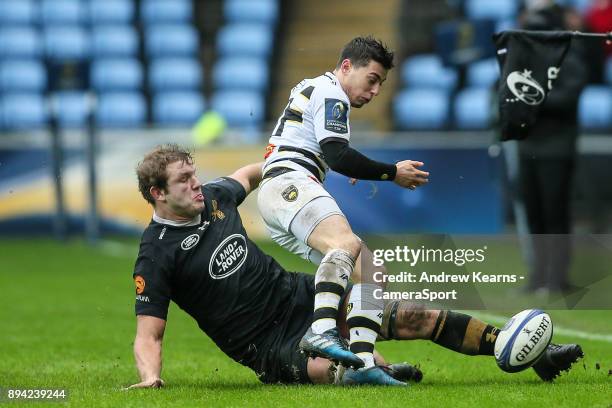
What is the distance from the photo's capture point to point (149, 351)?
6.53 m

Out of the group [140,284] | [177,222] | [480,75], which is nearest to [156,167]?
[177,222]

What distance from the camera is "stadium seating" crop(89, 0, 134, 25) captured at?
74.6 ft

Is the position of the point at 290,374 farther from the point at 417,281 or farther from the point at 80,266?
the point at 80,266

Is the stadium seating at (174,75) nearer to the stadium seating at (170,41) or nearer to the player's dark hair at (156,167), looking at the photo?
the stadium seating at (170,41)

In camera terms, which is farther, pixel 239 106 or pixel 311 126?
pixel 239 106

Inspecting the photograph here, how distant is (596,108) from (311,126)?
1258 centimetres

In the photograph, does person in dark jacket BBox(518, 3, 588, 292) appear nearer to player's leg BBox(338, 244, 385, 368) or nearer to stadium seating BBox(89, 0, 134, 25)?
player's leg BBox(338, 244, 385, 368)

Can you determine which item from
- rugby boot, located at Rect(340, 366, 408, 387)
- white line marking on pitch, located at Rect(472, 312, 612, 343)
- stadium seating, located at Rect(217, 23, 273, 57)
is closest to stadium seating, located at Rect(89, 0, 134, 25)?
stadium seating, located at Rect(217, 23, 273, 57)

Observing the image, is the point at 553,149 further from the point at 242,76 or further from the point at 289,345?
the point at 242,76

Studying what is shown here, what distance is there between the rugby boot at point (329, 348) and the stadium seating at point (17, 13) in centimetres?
1732

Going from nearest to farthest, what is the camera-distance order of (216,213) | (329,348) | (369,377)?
(329,348) < (369,377) < (216,213)

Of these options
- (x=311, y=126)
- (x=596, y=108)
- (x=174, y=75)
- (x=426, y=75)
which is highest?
(x=311, y=126)

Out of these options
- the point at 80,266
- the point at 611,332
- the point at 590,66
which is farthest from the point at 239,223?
the point at 590,66

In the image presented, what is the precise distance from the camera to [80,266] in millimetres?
15023
